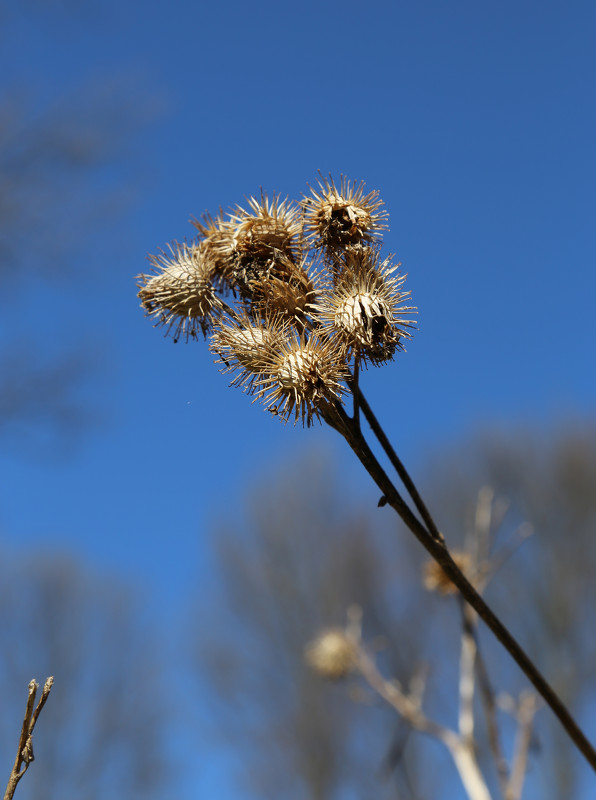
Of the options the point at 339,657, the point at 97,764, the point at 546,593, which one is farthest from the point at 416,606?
the point at 339,657

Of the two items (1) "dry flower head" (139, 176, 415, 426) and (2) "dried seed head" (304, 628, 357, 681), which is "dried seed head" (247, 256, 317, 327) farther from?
(2) "dried seed head" (304, 628, 357, 681)

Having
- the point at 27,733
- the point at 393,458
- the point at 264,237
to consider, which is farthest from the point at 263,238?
the point at 27,733

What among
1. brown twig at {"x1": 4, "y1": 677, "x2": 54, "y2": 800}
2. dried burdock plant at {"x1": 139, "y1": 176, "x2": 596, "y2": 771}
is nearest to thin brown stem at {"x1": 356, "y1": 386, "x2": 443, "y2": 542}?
dried burdock plant at {"x1": 139, "y1": 176, "x2": 596, "y2": 771}

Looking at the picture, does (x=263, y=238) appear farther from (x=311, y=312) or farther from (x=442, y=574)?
(x=442, y=574)

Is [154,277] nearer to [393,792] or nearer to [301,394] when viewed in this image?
[301,394]

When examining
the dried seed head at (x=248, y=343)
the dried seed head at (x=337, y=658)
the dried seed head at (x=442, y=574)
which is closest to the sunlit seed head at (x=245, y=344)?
the dried seed head at (x=248, y=343)

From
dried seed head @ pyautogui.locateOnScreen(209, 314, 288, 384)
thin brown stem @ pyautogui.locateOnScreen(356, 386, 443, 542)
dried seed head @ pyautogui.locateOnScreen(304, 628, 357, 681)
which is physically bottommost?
thin brown stem @ pyautogui.locateOnScreen(356, 386, 443, 542)
